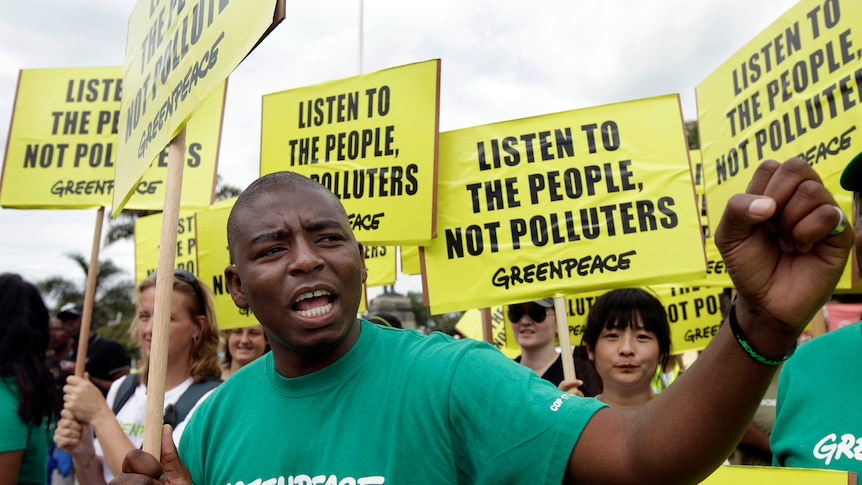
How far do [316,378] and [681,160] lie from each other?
3.03 meters

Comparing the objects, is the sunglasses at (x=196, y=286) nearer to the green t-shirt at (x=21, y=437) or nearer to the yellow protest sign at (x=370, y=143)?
the green t-shirt at (x=21, y=437)

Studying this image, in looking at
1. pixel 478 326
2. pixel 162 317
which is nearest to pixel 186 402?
pixel 162 317

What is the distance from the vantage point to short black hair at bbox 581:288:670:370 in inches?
139

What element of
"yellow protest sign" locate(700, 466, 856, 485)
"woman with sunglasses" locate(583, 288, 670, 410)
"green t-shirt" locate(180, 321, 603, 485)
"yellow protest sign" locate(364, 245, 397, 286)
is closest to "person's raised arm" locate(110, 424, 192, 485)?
"green t-shirt" locate(180, 321, 603, 485)

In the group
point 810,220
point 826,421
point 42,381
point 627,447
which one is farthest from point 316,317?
point 42,381

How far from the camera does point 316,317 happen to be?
166 cm

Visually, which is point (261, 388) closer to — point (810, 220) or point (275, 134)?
point (810, 220)

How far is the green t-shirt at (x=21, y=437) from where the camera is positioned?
3.15m

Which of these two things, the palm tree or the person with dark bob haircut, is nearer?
the person with dark bob haircut

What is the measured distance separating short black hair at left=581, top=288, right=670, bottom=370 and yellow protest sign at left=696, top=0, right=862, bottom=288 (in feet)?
3.26

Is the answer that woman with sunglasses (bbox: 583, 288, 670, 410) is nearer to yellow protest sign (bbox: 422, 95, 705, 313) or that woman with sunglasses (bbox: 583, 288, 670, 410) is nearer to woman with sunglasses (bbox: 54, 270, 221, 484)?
yellow protest sign (bbox: 422, 95, 705, 313)

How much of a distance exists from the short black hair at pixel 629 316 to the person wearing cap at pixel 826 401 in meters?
1.29

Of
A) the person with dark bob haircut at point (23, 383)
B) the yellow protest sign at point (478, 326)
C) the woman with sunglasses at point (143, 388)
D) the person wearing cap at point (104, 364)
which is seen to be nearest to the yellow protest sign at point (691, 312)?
the yellow protest sign at point (478, 326)

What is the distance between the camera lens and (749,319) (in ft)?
3.62
